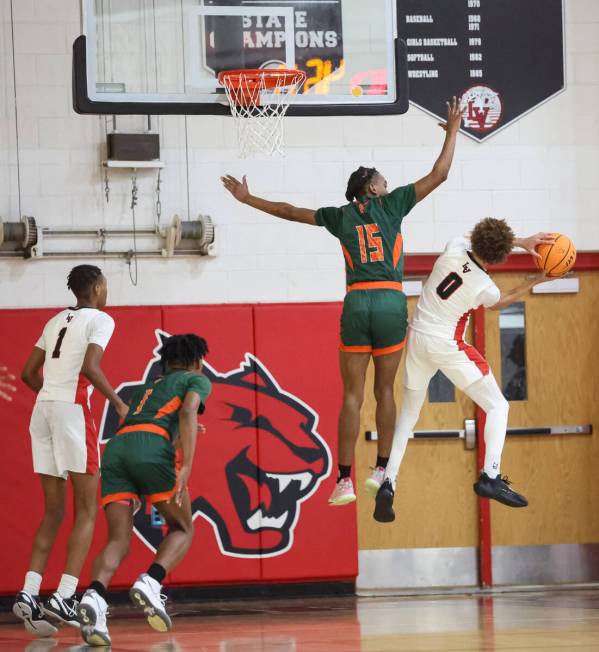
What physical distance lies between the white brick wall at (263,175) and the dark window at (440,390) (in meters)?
1.17

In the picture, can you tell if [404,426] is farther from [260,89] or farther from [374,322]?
[260,89]

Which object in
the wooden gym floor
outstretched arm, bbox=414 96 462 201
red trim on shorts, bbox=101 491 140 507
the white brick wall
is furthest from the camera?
the white brick wall

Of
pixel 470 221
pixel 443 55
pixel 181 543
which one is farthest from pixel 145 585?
pixel 443 55

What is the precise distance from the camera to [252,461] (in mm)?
10062

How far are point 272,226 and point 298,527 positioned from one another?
8.28 feet

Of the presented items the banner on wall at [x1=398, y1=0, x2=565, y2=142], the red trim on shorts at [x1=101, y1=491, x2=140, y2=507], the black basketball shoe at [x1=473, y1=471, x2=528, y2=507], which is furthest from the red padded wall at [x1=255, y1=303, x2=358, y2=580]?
the red trim on shorts at [x1=101, y1=491, x2=140, y2=507]

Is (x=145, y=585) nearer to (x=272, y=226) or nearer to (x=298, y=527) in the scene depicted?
(x=298, y=527)

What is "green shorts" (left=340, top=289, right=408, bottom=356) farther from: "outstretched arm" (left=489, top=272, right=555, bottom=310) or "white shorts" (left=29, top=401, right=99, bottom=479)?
"white shorts" (left=29, top=401, right=99, bottom=479)

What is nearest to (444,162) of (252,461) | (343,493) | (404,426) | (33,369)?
(404,426)

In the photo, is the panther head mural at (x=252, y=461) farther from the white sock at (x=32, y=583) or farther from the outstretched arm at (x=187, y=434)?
the outstretched arm at (x=187, y=434)

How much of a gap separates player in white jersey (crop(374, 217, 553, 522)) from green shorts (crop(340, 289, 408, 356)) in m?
0.24

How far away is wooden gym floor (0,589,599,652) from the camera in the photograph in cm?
655

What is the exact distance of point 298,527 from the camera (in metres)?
10.1

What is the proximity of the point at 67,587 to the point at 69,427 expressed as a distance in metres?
1.03
